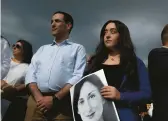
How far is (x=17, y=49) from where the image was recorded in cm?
352

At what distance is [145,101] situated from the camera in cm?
243

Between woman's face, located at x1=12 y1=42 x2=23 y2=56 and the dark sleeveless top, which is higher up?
woman's face, located at x1=12 y1=42 x2=23 y2=56

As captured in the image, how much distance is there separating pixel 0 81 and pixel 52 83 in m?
0.58

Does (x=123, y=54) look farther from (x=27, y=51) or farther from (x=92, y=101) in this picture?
(x=27, y=51)

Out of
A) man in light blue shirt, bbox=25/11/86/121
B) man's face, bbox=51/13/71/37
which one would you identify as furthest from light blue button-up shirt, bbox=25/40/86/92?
man's face, bbox=51/13/71/37

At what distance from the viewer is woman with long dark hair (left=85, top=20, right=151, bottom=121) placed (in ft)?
7.69

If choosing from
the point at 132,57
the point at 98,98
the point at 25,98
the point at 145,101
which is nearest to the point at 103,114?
the point at 98,98

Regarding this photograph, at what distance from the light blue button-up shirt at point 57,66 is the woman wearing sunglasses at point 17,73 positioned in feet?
0.99

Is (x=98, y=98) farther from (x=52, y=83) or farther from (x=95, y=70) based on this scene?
(x=52, y=83)

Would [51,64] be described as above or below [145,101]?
above

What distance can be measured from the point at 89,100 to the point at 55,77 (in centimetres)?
48

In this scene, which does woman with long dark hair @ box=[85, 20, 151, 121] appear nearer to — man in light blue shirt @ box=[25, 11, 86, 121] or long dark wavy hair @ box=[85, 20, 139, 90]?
long dark wavy hair @ box=[85, 20, 139, 90]

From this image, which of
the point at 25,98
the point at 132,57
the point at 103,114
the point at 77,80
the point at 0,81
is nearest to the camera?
the point at 103,114

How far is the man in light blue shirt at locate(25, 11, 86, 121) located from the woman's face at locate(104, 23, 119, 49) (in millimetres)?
321
